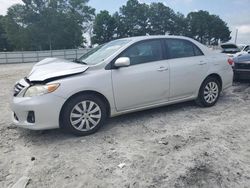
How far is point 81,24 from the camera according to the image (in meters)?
51.0

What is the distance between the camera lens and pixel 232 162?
10.4ft

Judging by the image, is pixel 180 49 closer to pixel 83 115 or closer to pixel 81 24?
pixel 83 115

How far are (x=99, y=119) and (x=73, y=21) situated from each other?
150 ft

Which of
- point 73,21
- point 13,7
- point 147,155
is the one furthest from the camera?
point 73,21

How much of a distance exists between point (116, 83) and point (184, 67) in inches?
61.2

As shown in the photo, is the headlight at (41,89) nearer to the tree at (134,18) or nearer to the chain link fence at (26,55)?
the chain link fence at (26,55)

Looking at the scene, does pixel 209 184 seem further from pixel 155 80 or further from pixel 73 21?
pixel 73 21

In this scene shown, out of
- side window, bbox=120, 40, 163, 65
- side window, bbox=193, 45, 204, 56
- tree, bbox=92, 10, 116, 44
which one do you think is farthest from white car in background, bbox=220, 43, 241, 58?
tree, bbox=92, 10, 116, 44

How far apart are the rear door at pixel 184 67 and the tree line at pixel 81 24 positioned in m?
42.2

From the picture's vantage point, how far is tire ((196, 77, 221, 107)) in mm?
5359

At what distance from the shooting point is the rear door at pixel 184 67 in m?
4.91

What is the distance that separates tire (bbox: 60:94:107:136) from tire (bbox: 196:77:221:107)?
7.52 ft

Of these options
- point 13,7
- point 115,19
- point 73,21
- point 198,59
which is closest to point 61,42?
point 73,21

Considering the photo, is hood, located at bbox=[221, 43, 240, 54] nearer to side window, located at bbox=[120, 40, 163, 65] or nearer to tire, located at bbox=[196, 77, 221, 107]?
tire, located at bbox=[196, 77, 221, 107]
